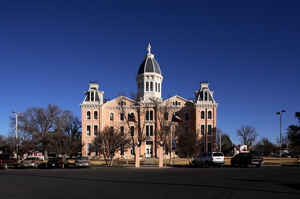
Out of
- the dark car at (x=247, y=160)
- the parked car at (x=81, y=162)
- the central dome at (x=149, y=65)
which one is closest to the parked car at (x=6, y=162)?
the parked car at (x=81, y=162)

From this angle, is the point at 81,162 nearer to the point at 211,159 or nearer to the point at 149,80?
the point at 211,159

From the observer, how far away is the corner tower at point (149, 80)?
71625 mm

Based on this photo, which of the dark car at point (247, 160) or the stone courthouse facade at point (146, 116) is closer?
the dark car at point (247, 160)

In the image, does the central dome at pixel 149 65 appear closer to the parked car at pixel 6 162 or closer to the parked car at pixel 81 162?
Result: the parked car at pixel 81 162

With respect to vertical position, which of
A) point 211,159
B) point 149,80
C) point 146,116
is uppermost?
point 149,80

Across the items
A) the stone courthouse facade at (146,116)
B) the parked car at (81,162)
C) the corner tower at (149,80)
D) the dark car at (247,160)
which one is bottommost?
the parked car at (81,162)

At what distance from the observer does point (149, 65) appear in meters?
73.5

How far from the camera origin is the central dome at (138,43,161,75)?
238 ft

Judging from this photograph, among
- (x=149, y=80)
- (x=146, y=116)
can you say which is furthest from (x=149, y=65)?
(x=146, y=116)

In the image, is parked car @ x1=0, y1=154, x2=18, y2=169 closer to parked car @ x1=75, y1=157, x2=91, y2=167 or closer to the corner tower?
parked car @ x1=75, y1=157, x2=91, y2=167

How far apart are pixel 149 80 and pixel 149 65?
411 cm

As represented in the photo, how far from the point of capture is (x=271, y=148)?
3492 inches

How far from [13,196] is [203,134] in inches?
2257

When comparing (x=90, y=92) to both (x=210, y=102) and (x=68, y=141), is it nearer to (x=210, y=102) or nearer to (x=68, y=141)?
(x=68, y=141)
